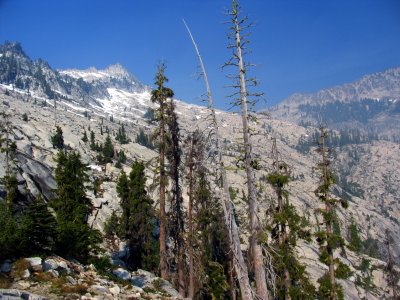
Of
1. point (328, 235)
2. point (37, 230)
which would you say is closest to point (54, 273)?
point (37, 230)

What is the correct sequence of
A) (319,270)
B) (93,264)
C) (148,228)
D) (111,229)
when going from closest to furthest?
(93,264), (148,228), (111,229), (319,270)

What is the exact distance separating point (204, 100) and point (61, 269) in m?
9.53

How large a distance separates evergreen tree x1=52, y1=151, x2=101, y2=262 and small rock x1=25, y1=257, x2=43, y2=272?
11.2 ft

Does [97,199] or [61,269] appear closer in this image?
[61,269]

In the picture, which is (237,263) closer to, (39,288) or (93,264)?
(39,288)

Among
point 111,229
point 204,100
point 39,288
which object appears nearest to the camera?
point 204,100

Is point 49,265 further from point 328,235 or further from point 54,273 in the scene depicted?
point 328,235

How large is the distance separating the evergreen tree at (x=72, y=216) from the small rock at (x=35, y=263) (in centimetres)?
341

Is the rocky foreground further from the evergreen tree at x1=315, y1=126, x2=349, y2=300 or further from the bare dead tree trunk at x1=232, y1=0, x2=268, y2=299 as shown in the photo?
the evergreen tree at x1=315, y1=126, x2=349, y2=300

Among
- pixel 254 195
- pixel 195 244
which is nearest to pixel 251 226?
pixel 254 195

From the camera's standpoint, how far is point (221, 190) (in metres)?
13.6

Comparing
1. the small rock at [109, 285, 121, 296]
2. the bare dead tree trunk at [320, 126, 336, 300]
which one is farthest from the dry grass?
the bare dead tree trunk at [320, 126, 336, 300]

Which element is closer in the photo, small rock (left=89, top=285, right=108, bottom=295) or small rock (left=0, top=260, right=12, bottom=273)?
small rock (left=0, top=260, right=12, bottom=273)

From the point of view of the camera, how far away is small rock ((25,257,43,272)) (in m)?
15.6
